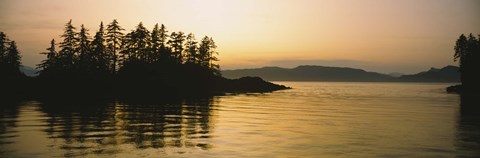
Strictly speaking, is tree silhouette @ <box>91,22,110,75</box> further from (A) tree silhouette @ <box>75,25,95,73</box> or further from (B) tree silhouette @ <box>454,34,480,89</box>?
(B) tree silhouette @ <box>454,34,480,89</box>

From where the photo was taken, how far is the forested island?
236 feet

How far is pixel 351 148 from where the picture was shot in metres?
20.1

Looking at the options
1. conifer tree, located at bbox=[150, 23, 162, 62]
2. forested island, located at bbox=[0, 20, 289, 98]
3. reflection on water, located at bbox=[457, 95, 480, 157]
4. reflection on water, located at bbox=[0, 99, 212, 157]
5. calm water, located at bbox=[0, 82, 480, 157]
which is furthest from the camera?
conifer tree, located at bbox=[150, 23, 162, 62]

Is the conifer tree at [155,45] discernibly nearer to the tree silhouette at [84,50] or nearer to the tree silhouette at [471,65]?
the tree silhouette at [84,50]

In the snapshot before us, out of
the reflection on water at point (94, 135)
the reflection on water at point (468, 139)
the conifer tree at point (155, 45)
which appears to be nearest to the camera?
the reflection on water at point (94, 135)

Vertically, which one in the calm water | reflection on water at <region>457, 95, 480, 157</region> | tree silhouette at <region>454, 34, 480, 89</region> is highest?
tree silhouette at <region>454, 34, 480, 89</region>

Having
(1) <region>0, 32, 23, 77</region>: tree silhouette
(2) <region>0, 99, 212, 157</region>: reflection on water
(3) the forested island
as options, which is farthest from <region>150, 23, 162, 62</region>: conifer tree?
(2) <region>0, 99, 212, 157</region>: reflection on water

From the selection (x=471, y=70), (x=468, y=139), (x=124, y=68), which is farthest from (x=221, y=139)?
(x=471, y=70)

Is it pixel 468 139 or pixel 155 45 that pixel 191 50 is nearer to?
pixel 155 45

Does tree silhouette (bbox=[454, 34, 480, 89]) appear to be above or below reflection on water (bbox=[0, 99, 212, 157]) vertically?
above

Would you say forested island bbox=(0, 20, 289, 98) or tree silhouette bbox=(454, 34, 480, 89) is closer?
forested island bbox=(0, 20, 289, 98)

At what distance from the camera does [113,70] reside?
89.6 metres

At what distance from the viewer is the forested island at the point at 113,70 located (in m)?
71.8

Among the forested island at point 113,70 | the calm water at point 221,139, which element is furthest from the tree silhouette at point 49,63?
the calm water at point 221,139
